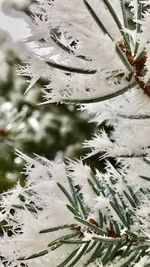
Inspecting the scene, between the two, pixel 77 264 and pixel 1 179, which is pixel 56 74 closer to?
pixel 77 264

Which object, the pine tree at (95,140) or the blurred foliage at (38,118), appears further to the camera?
the blurred foliage at (38,118)

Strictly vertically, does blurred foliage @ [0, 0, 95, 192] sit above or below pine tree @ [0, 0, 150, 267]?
below

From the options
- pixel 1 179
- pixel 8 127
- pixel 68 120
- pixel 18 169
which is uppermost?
pixel 8 127

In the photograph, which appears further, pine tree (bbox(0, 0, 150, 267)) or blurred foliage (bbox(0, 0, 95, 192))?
blurred foliage (bbox(0, 0, 95, 192))

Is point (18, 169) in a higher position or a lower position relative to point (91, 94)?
lower

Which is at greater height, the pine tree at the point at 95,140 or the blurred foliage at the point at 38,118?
the pine tree at the point at 95,140

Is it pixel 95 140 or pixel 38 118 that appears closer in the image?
pixel 95 140

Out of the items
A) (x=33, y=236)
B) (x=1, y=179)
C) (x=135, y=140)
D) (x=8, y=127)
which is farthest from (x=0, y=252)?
(x=1, y=179)

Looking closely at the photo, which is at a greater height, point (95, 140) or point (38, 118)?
point (95, 140)
